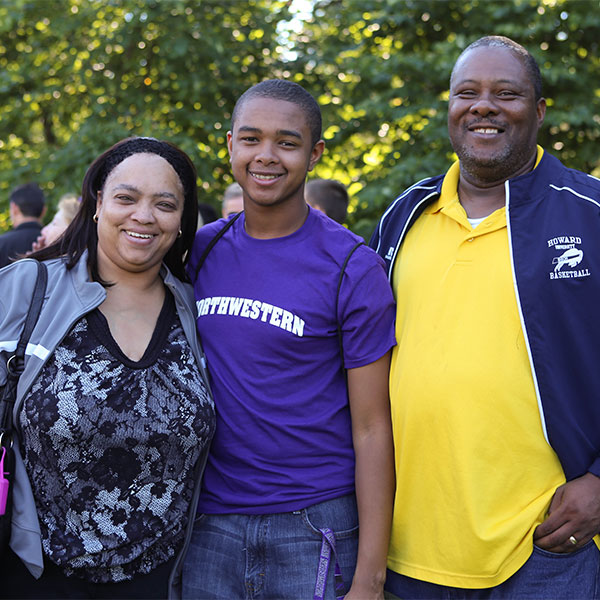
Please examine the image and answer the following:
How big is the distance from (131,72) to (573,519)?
878 cm

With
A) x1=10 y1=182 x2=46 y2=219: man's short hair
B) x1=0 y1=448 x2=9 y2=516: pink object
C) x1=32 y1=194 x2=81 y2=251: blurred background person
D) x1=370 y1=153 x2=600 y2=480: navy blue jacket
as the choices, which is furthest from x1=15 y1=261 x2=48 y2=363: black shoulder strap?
x1=10 y1=182 x2=46 y2=219: man's short hair

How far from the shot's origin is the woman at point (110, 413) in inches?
96.0

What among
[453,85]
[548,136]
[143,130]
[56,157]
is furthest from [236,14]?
[453,85]

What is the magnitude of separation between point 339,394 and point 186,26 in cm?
747

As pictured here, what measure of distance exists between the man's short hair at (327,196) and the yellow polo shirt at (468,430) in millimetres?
3856

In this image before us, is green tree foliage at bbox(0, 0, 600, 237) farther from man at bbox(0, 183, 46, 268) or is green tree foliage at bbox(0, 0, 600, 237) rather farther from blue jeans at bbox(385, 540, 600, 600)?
blue jeans at bbox(385, 540, 600, 600)

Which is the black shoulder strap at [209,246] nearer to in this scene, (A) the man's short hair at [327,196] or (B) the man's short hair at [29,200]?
(A) the man's short hair at [327,196]

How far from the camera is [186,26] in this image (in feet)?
29.7

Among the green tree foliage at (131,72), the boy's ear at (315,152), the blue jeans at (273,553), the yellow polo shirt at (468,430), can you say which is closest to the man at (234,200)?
the green tree foliage at (131,72)

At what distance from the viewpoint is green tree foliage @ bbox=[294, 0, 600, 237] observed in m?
7.95

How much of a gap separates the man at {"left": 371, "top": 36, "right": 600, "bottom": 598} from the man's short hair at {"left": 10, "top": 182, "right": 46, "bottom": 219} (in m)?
5.68

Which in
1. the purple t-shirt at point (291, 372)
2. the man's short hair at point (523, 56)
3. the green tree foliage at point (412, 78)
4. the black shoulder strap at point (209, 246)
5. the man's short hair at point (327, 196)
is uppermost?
the green tree foliage at point (412, 78)

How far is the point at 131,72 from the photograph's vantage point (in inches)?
387

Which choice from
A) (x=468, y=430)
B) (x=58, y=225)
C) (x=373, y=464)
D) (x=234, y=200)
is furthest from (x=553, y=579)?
(x=58, y=225)
